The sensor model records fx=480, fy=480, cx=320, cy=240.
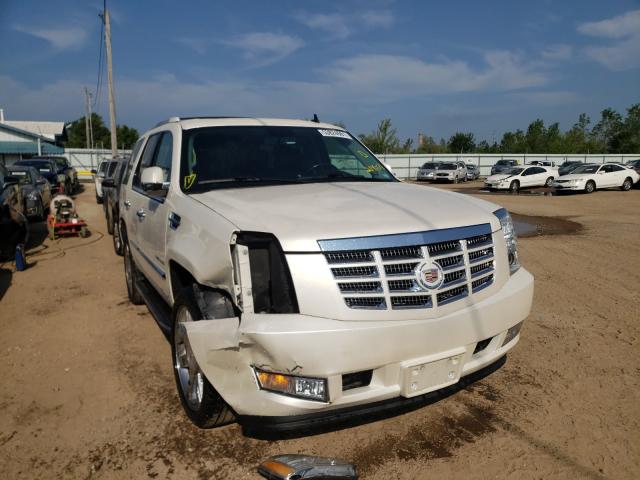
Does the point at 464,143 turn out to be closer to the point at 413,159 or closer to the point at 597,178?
the point at 413,159

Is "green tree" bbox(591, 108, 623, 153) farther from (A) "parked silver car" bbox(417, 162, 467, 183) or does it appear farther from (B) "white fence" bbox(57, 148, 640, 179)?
(A) "parked silver car" bbox(417, 162, 467, 183)

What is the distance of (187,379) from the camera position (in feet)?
10.2

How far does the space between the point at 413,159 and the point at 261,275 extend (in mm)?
48030

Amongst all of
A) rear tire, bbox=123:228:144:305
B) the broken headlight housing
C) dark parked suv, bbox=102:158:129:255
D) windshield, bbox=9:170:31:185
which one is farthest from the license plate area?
windshield, bbox=9:170:31:185

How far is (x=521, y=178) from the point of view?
28562mm

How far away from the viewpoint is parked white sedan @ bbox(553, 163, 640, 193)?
2461 cm


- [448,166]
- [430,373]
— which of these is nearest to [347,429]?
[430,373]

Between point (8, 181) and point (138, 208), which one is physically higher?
point (8, 181)

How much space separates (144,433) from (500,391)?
2.41 meters

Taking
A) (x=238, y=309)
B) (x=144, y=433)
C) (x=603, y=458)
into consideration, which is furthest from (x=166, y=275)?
(x=603, y=458)

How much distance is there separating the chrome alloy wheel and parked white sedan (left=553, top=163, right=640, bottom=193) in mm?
25487

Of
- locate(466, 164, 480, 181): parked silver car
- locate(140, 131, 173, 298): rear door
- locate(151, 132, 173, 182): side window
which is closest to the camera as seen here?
locate(140, 131, 173, 298): rear door

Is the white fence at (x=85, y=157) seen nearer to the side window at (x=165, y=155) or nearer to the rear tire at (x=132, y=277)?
the rear tire at (x=132, y=277)

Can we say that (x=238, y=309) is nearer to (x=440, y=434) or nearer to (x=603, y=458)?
(x=440, y=434)
